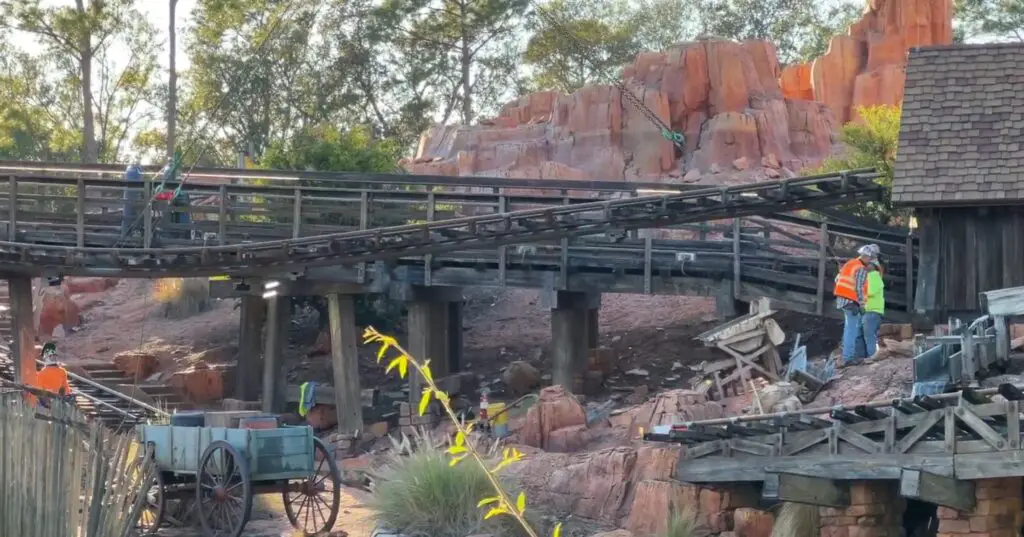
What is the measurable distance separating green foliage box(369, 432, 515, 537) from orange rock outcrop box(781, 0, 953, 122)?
24964 mm

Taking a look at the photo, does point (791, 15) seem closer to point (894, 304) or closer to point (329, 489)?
point (894, 304)

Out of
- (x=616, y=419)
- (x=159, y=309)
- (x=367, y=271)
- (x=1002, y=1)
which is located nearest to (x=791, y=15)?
(x=1002, y=1)

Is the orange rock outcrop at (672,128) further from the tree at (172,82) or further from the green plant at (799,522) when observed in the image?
the green plant at (799,522)

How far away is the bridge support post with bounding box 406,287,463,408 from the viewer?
24.8 m

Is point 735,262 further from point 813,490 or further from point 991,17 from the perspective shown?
point 991,17

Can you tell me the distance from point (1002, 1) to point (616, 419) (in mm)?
33867

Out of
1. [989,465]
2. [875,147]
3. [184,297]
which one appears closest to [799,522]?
[989,465]

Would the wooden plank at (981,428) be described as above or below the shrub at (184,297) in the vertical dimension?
below

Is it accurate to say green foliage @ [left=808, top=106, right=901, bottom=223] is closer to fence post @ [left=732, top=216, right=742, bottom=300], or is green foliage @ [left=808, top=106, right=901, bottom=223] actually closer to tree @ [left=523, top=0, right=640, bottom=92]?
fence post @ [left=732, top=216, right=742, bottom=300]

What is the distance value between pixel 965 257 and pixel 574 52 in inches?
1211

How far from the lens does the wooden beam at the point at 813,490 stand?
555 inches

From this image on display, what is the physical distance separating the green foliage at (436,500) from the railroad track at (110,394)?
11.8ft

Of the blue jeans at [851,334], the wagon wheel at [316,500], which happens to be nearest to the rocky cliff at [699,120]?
the blue jeans at [851,334]

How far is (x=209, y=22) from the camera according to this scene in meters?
47.3
